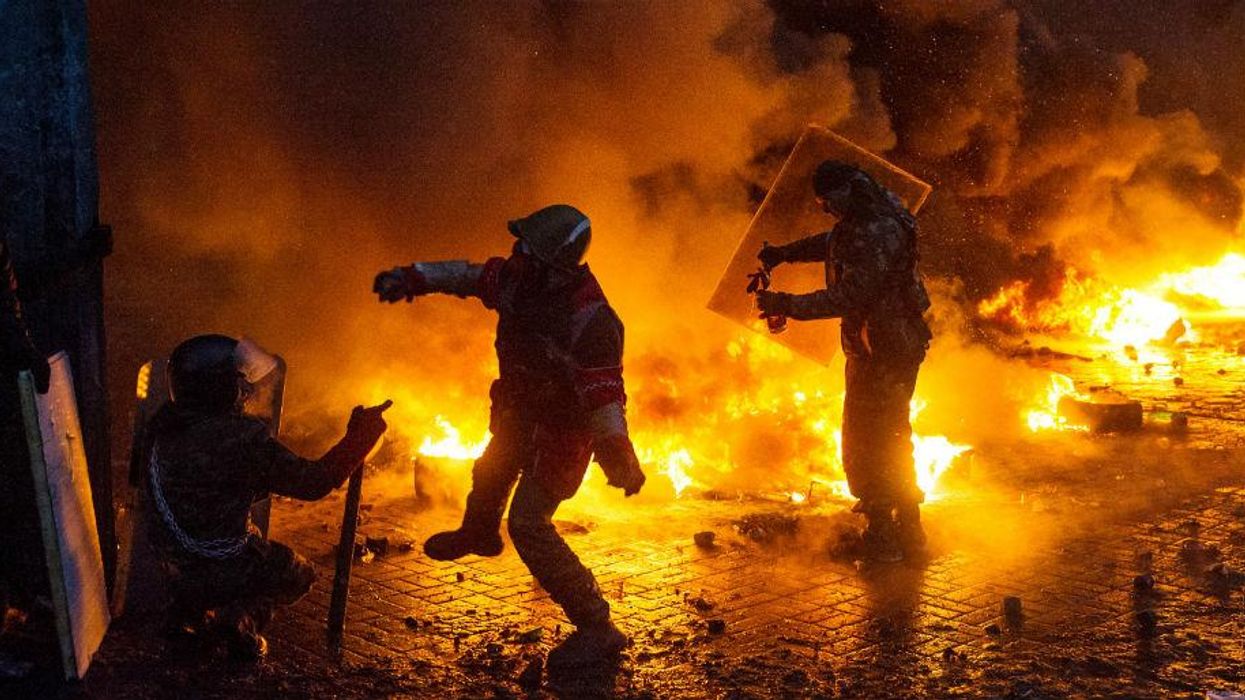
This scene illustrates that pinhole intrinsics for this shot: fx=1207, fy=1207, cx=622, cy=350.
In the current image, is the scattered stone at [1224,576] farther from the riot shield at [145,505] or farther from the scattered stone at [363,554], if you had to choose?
the riot shield at [145,505]

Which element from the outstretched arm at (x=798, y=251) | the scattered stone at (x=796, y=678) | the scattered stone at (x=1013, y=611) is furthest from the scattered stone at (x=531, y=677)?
the outstretched arm at (x=798, y=251)

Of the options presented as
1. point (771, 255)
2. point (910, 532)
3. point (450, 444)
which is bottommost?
point (910, 532)

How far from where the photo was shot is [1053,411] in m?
11.0

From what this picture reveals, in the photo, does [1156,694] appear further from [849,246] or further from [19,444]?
[19,444]

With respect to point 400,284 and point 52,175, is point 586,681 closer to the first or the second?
point 400,284

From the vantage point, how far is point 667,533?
7.48m

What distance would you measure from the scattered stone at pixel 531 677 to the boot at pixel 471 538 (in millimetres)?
556

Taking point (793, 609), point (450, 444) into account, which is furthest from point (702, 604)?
point (450, 444)

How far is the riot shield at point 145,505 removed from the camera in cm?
558

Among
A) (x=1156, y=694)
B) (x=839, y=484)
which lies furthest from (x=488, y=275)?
(x=839, y=484)

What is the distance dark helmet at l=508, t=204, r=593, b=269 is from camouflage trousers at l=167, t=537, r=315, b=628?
1743 mm

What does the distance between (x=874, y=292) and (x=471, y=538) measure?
264cm

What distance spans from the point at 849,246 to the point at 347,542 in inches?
123

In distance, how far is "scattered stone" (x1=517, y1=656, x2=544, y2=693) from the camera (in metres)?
5.07
